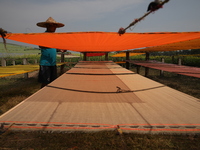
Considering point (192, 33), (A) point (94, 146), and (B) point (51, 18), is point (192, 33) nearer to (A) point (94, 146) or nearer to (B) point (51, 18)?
(A) point (94, 146)

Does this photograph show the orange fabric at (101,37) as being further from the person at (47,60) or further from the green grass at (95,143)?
the green grass at (95,143)

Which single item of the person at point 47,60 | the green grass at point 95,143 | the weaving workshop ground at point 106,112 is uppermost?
the person at point 47,60

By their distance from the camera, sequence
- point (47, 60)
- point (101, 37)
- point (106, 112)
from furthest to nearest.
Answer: point (47, 60)
point (101, 37)
point (106, 112)

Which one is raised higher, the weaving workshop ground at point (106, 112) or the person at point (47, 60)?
the person at point (47, 60)

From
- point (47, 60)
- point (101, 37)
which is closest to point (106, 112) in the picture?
point (101, 37)

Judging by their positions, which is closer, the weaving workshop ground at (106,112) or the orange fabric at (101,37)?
the weaving workshop ground at (106,112)

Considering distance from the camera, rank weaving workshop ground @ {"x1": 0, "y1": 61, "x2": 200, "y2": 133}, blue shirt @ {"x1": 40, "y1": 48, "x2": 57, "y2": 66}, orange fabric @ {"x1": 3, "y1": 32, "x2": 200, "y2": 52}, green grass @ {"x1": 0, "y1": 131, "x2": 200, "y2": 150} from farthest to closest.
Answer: blue shirt @ {"x1": 40, "y1": 48, "x2": 57, "y2": 66} < orange fabric @ {"x1": 3, "y1": 32, "x2": 200, "y2": 52} < green grass @ {"x1": 0, "y1": 131, "x2": 200, "y2": 150} < weaving workshop ground @ {"x1": 0, "y1": 61, "x2": 200, "y2": 133}

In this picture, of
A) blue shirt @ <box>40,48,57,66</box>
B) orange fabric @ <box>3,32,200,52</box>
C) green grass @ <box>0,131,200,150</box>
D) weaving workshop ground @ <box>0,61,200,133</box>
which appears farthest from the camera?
blue shirt @ <box>40,48,57,66</box>

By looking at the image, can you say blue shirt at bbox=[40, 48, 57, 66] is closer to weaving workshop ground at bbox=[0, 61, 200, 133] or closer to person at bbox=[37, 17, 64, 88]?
person at bbox=[37, 17, 64, 88]

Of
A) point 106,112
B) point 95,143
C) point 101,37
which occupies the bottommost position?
point 95,143

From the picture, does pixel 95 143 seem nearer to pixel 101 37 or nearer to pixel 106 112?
pixel 106 112

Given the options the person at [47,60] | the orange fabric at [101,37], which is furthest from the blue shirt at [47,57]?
the orange fabric at [101,37]

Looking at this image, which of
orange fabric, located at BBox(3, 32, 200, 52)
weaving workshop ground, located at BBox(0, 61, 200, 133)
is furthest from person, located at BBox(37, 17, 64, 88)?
weaving workshop ground, located at BBox(0, 61, 200, 133)

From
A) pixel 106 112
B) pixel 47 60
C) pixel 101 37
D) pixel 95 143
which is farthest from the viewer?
pixel 47 60
